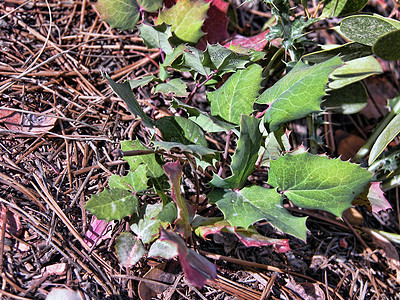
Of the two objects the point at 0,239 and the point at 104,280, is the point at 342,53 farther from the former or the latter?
the point at 0,239

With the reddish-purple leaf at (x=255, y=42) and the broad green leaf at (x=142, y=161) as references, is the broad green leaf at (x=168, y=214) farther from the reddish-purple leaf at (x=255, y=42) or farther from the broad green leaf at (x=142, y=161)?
the reddish-purple leaf at (x=255, y=42)

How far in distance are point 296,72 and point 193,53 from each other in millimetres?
332

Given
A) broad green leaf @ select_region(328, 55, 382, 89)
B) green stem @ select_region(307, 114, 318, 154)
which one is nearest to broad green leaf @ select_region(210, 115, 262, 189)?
green stem @ select_region(307, 114, 318, 154)

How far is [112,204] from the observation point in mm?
999

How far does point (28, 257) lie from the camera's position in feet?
3.26

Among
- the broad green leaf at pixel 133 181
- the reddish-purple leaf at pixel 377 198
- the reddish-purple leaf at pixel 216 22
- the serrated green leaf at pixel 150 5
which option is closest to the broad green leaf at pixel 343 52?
the reddish-purple leaf at pixel 216 22

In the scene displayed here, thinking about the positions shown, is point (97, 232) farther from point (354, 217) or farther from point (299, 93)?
point (354, 217)

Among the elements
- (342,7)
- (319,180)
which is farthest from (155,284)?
(342,7)

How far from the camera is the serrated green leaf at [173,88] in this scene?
1.15 metres

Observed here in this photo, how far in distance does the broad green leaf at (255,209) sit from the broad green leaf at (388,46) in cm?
55

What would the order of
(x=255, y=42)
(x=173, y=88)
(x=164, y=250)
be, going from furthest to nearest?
(x=255, y=42) < (x=173, y=88) < (x=164, y=250)

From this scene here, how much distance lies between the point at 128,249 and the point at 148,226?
0.29ft

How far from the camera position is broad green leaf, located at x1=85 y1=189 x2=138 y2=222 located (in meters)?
0.97

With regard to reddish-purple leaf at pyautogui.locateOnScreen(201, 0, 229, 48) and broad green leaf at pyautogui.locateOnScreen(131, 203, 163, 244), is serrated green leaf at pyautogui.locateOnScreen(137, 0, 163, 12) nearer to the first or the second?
reddish-purple leaf at pyautogui.locateOnScreen(201, 0, 229, 48)
